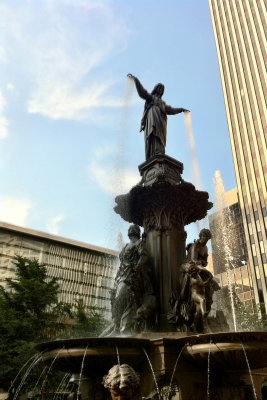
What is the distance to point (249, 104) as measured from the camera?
72.9m

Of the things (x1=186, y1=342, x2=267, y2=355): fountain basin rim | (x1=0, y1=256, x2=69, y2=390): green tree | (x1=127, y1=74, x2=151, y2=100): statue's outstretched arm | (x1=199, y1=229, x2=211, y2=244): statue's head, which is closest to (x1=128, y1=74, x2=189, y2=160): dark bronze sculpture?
(x1=127, y1=74, x2=151, y2=100): statue's outstretched arm

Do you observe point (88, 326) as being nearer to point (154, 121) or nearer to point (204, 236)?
point (154, 121)

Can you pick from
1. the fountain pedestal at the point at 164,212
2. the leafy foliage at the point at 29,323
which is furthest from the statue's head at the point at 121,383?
the leafy foliage at the point at 29,323

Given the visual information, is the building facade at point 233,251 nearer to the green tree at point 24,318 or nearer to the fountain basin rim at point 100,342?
the green tree at point 24,318

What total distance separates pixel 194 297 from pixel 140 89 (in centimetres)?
742

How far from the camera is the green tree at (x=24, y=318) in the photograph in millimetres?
20109

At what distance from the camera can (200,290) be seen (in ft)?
28.5

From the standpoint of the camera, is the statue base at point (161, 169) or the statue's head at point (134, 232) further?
the statue base at point (161, 169)

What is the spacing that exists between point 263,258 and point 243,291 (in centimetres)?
645

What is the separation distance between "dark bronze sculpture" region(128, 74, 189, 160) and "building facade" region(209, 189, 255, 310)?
145 ft

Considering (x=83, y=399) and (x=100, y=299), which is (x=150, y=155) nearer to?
(x=83, y=399)

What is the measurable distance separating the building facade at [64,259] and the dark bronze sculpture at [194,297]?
129ft

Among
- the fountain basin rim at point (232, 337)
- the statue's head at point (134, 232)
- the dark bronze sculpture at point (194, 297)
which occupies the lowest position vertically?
the fountain basin rim at point (232, 337)

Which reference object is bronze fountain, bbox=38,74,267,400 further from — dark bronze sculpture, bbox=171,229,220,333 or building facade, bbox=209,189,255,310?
building facade, bbox=209,189,255,310
